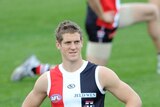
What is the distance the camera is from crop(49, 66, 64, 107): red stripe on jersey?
8.02 metres

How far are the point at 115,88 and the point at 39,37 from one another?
1257 cm

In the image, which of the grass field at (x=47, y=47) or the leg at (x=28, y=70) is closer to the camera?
the grass field at (x=47, y=47)

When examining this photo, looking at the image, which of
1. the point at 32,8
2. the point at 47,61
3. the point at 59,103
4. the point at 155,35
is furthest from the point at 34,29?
the point at 59,103

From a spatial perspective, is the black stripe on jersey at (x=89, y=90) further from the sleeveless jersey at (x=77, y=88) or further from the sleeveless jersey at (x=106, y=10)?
the sleeveless jersey at (x=106, y=10)

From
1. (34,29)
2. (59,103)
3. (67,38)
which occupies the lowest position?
(34,29)

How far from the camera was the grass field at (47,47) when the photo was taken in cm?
1298

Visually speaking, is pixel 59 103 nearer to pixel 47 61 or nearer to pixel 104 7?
pixel 104 7

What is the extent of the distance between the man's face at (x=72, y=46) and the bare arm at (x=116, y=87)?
298 mm

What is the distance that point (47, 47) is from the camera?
729 inches

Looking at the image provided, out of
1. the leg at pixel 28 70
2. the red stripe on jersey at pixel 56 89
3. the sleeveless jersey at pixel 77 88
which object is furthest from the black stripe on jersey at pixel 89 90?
the leg at pixel 28 70

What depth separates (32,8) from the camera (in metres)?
25.7

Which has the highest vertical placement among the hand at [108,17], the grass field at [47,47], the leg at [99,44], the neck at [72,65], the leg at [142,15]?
the neck at [72,65]

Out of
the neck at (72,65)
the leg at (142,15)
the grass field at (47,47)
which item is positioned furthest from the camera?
the leg at (142,15)

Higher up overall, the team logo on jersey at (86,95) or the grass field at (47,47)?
the team logo on jersey at (86,95)
